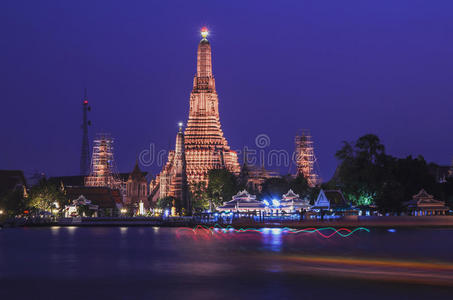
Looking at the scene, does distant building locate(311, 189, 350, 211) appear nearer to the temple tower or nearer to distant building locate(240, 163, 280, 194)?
distant building locate(240, 163, 280, 194)

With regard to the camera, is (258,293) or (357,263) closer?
(258,293)

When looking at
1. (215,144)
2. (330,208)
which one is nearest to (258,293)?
(330,208)

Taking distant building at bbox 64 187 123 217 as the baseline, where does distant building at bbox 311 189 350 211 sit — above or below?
below

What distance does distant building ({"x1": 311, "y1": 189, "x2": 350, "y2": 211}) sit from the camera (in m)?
84.3

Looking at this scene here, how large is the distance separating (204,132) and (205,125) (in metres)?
1.45

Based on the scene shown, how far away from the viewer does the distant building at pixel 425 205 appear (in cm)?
8369

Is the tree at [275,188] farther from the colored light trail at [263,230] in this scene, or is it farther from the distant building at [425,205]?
the distant building at [425,205]

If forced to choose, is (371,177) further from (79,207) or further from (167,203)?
(79,207)

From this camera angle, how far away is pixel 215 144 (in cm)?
12788

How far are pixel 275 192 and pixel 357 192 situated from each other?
970 inches

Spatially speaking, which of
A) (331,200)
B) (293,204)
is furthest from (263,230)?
(331,200)

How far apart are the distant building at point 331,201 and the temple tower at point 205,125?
40108 mm

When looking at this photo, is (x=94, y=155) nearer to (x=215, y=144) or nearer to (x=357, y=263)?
(x=215, y=144)

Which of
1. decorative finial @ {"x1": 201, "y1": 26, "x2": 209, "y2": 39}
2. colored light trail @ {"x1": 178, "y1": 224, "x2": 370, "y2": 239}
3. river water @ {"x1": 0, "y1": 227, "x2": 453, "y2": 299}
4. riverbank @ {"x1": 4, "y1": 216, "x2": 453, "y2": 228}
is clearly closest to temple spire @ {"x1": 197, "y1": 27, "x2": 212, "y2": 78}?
decorative finial @ {"x1": 201, "y1": 26, "x2": 209, "y2": 39}
